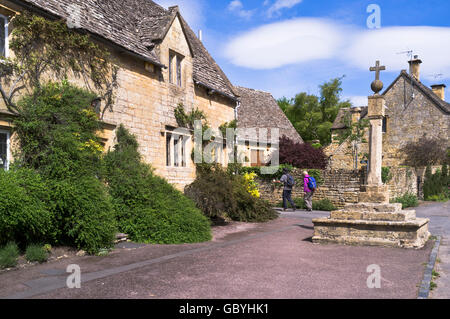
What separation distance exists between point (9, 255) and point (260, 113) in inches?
903

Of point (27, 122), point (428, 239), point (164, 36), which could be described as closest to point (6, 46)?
point (27, 122)

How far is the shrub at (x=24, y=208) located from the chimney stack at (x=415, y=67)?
1149 inches

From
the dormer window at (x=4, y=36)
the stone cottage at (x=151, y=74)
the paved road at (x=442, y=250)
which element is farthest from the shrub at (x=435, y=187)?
the dormer window at (x=4, y=36)

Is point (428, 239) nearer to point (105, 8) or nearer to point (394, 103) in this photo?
point (105, 8)

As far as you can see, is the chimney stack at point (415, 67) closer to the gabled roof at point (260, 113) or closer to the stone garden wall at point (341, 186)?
the gabled roof at point (260, 113)

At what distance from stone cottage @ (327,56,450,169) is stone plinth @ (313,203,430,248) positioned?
60.7ft

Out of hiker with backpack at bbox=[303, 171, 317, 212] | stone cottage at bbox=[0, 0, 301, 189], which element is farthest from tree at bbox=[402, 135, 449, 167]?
stone cottage at bbox=[0, 0, 301, 189]

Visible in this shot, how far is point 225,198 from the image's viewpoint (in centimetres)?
1173

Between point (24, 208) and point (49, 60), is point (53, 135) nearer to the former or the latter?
point (24, 208)

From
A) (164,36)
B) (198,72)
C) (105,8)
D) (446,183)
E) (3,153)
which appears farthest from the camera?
(446,183)

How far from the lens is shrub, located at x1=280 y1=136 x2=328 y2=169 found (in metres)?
23.9

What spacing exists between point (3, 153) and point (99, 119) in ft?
8.60

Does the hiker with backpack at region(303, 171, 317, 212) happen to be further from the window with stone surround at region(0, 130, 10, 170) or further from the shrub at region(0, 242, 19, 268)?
the shrub at region(0, 242, 19, 268)
